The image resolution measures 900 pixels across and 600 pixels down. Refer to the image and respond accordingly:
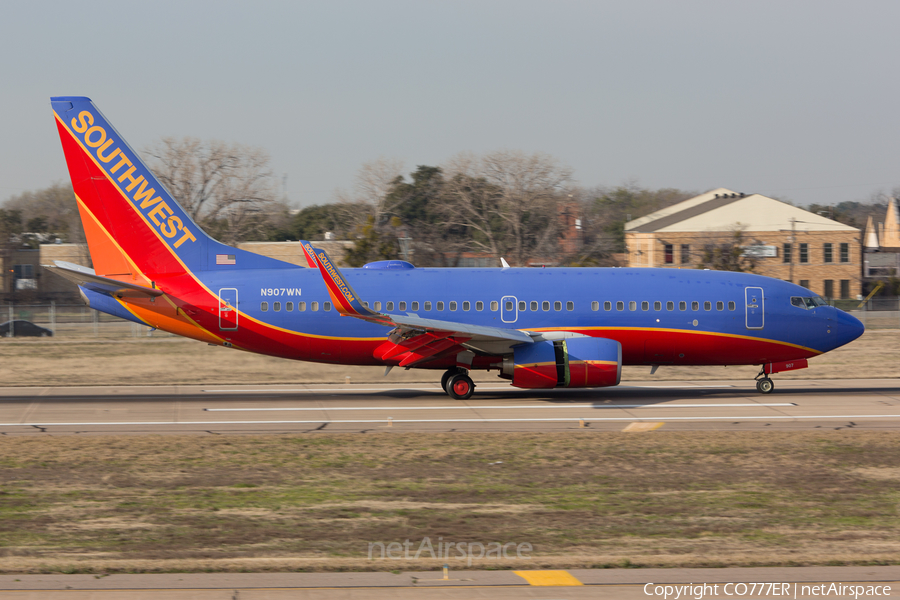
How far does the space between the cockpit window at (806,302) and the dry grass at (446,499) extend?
7747 mm

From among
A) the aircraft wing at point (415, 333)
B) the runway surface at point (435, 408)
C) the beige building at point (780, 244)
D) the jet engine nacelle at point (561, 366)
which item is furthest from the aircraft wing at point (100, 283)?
the beige building at point (780, 244)

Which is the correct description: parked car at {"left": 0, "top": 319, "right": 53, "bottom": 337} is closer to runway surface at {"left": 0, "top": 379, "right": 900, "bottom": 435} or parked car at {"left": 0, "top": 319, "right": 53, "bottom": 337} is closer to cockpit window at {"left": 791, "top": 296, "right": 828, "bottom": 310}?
runway surface at {"left": 0, "top": 379, "right": 900, "bottom": 435}

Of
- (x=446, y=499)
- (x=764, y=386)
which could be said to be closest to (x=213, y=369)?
(x=764, y=386)

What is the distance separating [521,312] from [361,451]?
31.0 feet

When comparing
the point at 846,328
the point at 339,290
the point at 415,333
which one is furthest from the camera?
the point at 846,328

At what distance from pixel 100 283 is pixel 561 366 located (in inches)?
546

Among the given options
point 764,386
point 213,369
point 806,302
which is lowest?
point 764,386

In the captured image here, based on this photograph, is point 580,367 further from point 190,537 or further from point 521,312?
point 190,537

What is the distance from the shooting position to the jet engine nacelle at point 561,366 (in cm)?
2381

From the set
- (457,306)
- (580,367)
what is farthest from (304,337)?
(580,367)

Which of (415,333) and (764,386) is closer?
(415,333)

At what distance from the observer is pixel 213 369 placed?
3116 cm

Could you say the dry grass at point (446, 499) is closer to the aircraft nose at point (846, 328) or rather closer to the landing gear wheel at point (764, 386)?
the landing gear wheel at point (764, 386)

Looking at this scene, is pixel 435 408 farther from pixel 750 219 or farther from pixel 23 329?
pixel 750 219
